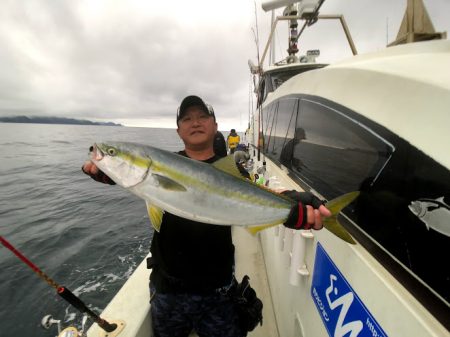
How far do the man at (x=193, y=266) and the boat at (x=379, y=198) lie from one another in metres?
0.67

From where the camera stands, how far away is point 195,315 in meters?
2.62

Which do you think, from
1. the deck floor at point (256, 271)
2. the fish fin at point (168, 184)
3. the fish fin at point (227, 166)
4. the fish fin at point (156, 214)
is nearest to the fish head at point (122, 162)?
the fish fin at point (168, 184)

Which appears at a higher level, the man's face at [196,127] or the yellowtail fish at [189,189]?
the man's face at [196,127]

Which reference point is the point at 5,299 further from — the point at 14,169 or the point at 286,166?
the point at 14,169

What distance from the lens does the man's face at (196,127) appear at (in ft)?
8.42

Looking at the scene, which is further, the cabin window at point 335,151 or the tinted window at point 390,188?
the cabin window at point 335,151

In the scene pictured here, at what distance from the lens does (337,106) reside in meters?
2.22

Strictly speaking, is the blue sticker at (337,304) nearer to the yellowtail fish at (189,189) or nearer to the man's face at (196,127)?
the yellowtail fish at (189,189)

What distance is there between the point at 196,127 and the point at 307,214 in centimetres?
140

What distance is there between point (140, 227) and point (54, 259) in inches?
140

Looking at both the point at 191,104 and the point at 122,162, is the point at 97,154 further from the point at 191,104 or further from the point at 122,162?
the point at 191,104

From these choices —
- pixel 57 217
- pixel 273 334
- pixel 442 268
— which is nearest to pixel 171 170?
pixel 442 268

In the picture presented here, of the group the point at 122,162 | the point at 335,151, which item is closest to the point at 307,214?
the point at 335,151

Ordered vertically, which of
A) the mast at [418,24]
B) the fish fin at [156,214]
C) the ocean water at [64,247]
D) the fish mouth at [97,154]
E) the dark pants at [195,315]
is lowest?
the ocean water at [64,247]
